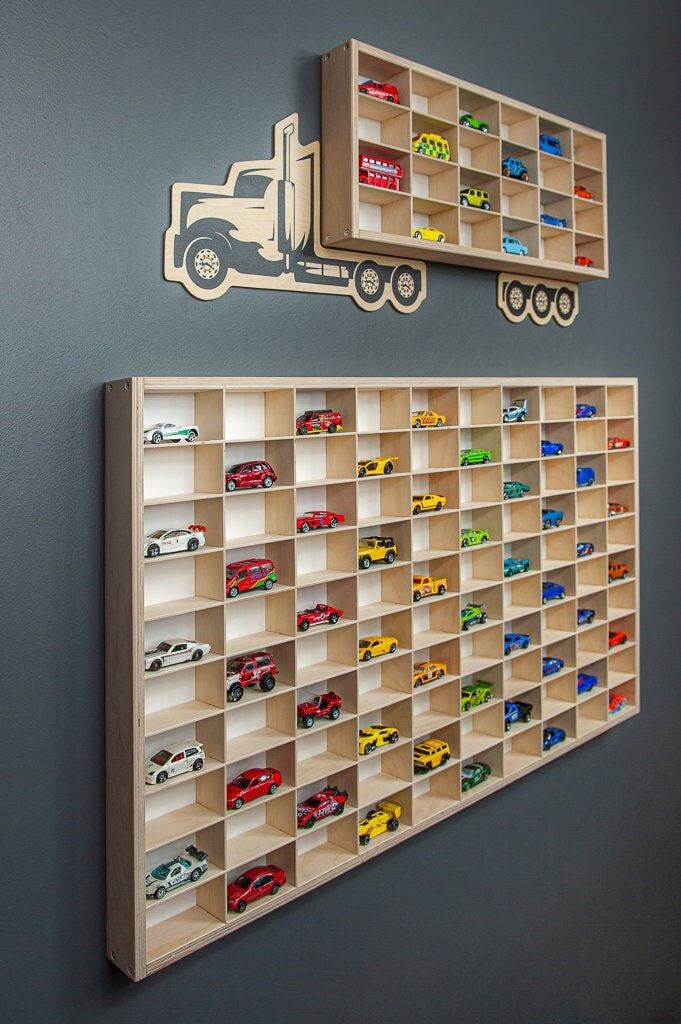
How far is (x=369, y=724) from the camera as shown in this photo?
7.26 ft

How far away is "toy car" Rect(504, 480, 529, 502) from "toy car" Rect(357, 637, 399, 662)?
0.61 metres

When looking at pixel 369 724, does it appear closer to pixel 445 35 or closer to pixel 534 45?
pixel 445 35

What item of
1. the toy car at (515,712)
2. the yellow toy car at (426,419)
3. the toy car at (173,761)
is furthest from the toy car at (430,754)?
the yellow toy car at (426,419)

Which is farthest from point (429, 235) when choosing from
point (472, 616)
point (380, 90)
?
point (472, 616)

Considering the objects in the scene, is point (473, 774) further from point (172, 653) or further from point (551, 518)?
point (172, 653)

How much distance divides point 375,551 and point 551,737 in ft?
3.50

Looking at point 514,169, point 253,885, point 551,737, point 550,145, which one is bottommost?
point 253,885

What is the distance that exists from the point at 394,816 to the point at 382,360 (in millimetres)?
1178

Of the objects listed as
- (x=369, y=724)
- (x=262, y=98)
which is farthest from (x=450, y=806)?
(x=262, y=98)

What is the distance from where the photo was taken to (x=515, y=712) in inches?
102

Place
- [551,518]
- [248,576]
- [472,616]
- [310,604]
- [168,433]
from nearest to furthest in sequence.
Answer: [168,433] < [248,576] < [310,604] < [472,616] < [551,518]

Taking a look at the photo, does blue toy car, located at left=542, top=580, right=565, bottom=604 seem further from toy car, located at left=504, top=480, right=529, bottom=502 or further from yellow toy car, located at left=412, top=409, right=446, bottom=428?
yellow toy car, located at left=412, top=409, right=446, bottom=428

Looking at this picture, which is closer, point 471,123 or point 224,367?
point 224,367

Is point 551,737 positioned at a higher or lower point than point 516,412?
lower
